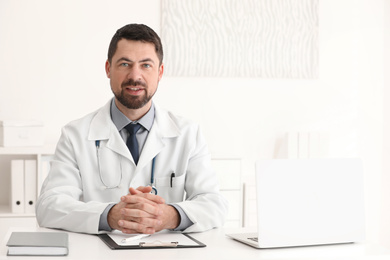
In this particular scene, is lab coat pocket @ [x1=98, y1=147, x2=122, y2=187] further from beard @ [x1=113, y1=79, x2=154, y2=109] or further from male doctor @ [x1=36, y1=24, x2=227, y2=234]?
beard @ [x1=113, y1=79, x2=154, y2=109]

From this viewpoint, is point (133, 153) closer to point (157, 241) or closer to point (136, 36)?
point (136, 36)

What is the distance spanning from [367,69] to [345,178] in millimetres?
3036

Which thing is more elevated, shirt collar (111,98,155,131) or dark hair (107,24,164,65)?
dark hair (107,24,164,65)

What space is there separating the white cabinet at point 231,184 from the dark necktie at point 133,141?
5.46ft

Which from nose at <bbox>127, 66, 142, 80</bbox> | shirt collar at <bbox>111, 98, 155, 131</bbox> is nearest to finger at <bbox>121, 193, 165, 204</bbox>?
shirt collar at <bbox>111, 98, 155, 131</bbox>

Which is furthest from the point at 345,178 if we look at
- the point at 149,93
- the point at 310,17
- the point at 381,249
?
the point at 310,17

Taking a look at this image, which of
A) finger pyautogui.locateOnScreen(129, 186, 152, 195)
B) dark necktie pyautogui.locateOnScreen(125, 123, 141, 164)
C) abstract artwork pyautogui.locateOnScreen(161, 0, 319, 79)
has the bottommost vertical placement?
finger pyautogui.locateOnScreen(129, 186, 152, 195)

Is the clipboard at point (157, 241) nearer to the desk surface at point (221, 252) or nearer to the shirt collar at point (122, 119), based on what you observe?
the desk surface at point (221, 252)

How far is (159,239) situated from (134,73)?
2.42ft

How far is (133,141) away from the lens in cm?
237

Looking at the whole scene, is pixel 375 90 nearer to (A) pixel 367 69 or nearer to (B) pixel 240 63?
(A) pixel 367 69

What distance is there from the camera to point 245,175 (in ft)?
14.4

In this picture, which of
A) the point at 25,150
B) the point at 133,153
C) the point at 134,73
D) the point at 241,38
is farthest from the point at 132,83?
the point at 241,38

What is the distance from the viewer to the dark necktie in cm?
235
